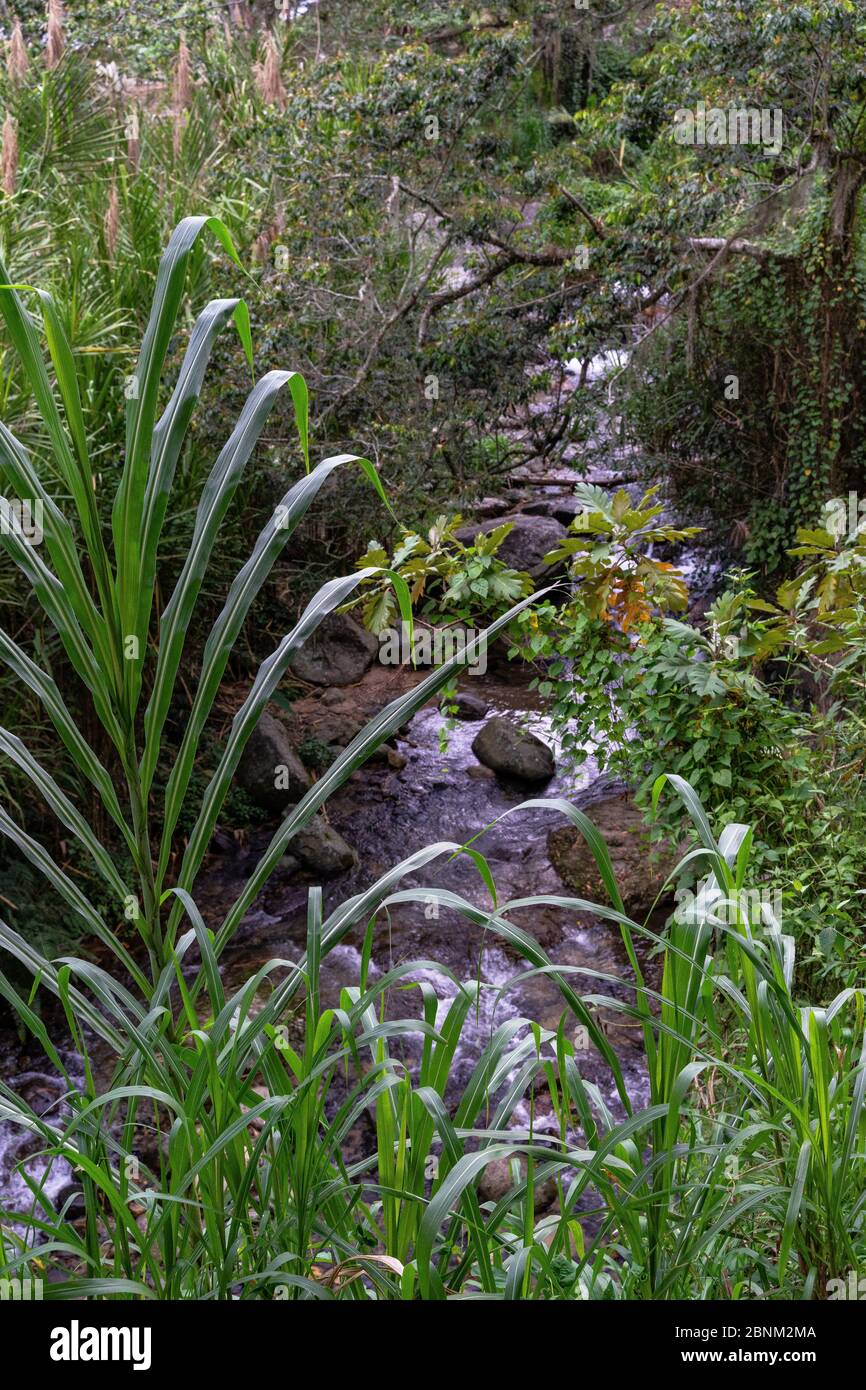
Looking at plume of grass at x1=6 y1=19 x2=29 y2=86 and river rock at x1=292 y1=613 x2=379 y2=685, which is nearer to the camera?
plume of grass at x1=6 y1=19 x2=29 y2=86

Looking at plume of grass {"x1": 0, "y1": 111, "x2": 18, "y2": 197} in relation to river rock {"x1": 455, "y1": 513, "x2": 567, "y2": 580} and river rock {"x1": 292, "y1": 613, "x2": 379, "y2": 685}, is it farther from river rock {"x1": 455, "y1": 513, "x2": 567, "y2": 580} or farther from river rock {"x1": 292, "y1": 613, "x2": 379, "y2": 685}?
river rock {"x1": 455, "y1": 513, "x2": 567, "y2": 580}

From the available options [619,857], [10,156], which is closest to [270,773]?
[619,857]

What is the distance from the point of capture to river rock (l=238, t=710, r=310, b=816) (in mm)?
5664

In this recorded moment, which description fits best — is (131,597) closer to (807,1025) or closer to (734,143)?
(807,1025)

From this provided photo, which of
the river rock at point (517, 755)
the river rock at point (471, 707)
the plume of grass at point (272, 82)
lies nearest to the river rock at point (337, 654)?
the river rock at point (471, 707)

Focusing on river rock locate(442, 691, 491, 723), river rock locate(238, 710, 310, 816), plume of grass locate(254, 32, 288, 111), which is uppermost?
plume of grass locate(254, 32, 288, 111)

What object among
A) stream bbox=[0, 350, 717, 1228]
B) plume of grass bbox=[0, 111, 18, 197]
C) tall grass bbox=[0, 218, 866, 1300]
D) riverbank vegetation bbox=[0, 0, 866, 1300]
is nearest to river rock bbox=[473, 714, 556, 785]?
stream bbox=[0, 350, 717, 1228]

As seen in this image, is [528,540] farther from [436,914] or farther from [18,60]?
[18,60]

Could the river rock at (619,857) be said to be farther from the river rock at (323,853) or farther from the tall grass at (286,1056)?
the tall grass at (286,1056)

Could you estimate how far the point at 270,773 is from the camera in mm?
5660

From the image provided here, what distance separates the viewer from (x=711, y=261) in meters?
5.57

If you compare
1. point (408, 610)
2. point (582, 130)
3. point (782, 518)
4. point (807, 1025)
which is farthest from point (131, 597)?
point (582, 130)

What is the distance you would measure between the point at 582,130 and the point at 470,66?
1260 millimetres

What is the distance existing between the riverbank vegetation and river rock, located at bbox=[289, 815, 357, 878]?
18 centimetres
